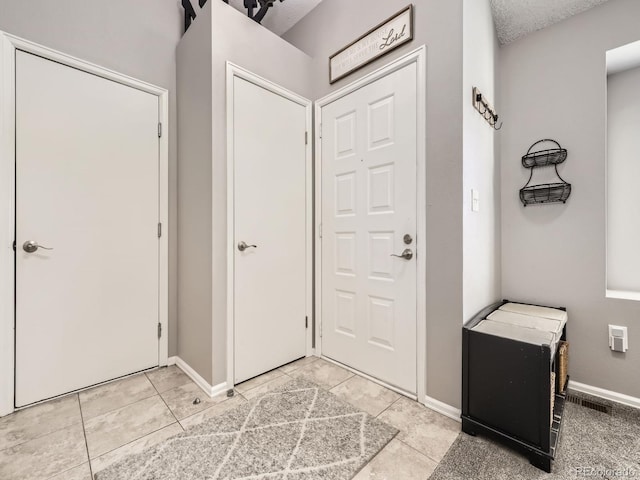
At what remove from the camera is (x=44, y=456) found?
4.40ft

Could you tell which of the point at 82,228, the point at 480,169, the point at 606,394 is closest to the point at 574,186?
the point at 480,169

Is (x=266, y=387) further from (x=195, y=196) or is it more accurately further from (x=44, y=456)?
(x=195, y=196)

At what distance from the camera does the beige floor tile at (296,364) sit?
2.22 metres

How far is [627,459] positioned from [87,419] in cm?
275

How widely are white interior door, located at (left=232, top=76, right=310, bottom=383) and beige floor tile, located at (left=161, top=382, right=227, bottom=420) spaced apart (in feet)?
0.72

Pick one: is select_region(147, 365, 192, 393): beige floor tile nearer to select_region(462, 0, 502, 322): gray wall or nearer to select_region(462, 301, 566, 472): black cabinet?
select_region(462, 301, 566, 472): black cabinet

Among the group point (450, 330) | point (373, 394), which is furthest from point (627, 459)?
point (373, 394)

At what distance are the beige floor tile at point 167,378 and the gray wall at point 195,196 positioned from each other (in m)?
0.10

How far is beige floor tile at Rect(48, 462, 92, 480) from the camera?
4.00ft

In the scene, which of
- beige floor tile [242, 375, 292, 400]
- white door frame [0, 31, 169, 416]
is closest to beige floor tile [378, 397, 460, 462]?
beige floor tile [242, 375, 292, 400]

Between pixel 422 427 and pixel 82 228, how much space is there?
7.99 ft

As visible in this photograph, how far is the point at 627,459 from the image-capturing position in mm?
1312

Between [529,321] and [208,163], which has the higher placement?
[208,163]

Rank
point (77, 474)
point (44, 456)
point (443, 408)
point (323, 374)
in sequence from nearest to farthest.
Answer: point (77, 474)
point (44, 456)
point (443, 408)
point (323, 374)
